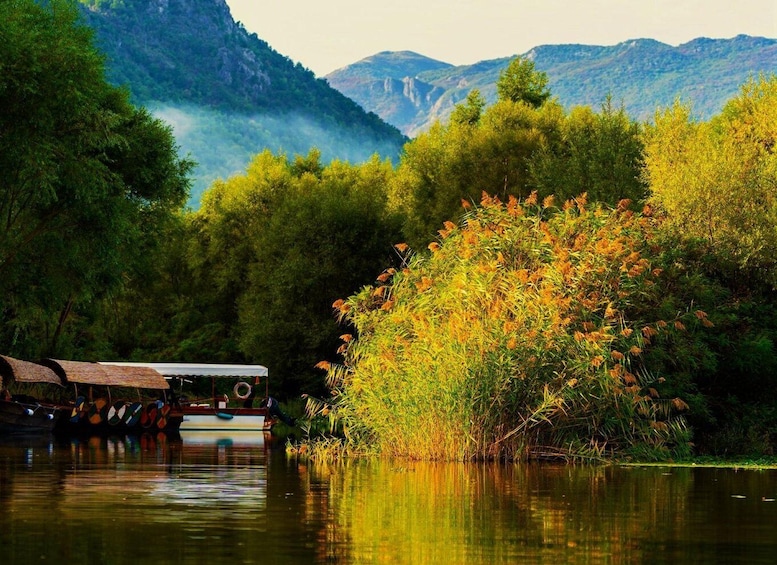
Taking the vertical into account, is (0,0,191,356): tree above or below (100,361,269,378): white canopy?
above

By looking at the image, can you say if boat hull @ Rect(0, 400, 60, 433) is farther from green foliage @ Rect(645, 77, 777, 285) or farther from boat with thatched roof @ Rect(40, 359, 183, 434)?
green foliage @ Rect(645, 77, 777, 285)

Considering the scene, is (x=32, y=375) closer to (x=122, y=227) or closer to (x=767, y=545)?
(x=122, y=227)

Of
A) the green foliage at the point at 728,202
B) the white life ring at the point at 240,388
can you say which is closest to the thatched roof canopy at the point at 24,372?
the white life ring at the point at 240,388

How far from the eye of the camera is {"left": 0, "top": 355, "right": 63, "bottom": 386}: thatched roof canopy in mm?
48125

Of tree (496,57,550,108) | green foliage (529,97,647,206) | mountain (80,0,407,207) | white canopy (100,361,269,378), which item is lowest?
white canopy (100,361,269,378)

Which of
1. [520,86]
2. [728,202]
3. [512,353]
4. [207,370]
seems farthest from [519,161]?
[512,353]

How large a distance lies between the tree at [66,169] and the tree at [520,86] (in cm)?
2745

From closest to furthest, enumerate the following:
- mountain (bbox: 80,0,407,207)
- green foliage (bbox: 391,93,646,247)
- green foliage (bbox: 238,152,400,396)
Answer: green foliage (bbox: 391,93,646,247)
green foliage (bbox: 238,152,400,396)
mountain (bbox: 80,0,407,207)

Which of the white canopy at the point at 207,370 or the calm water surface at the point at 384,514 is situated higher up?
the white canopy at the point at 207,370

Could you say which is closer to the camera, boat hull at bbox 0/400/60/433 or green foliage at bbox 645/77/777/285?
green foliage at bbox 645/77/777/285

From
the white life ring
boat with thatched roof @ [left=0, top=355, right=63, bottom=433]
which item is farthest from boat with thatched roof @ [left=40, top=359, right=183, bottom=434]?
the white life ring

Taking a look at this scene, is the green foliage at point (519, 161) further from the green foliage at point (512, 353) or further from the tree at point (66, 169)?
the green foliage at point (512, 353)

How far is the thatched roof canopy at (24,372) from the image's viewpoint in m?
48.1

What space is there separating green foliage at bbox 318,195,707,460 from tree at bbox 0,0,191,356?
12.6m
